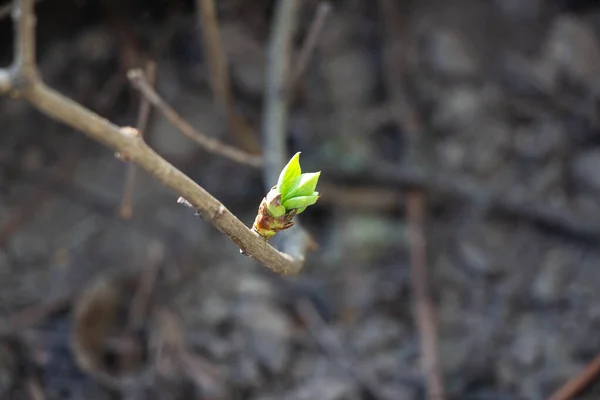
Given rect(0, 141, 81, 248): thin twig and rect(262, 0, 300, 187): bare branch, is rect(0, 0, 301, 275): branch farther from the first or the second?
rect(0, 141, 81, 248): thin twig

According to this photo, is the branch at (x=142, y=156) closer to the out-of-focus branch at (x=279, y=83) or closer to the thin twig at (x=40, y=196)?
the out-of-focus branch at (x=279, y=83)

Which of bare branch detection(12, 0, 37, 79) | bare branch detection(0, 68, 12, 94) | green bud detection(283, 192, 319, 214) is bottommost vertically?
green bud detection(283, 192, 319, 214)

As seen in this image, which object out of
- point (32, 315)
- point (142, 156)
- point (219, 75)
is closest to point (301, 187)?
point (142, 156)

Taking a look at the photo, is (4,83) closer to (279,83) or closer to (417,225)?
(279,83)

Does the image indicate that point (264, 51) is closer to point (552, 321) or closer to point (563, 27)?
point (563, 27)

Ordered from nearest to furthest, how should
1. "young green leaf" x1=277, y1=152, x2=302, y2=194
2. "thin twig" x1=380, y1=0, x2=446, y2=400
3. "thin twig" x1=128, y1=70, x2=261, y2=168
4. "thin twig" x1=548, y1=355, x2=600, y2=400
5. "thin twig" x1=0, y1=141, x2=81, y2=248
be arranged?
"young green leaf" x1=277, y1=152, x2=302, y2=194
"thin twig" x1=128, y1=70, x2=261, y2=168
"thin twig" x1=548, y1=355, x2=600, y2=400
"thin twig" x1=380, y1=0, x2=446, y2=400
"thin twig" x1=0, y1=141, x2=81, y2=248

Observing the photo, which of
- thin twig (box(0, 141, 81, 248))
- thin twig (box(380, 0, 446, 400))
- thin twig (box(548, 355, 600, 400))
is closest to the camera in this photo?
thin twig (box(548, 355, 600, 400))

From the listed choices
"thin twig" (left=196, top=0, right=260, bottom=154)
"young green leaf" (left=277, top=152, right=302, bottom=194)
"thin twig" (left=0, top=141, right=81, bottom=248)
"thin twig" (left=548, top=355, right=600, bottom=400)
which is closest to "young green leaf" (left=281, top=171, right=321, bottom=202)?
"young green leaf" (left=277, top=152, right=302, bottom=194)
